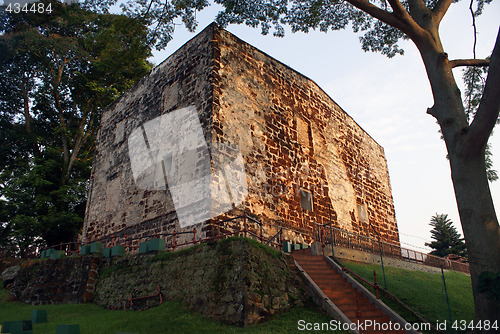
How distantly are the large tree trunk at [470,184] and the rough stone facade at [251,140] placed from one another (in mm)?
5868

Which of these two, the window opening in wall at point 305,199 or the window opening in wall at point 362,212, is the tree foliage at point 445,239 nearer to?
the window opening in wall at point 362,212

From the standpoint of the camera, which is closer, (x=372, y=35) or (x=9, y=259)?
(x=372, y=35)

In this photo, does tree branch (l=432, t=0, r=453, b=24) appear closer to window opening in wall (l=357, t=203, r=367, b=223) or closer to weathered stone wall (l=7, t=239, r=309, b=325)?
weathered stone wall (l=7, t=239, r=309, b=325)

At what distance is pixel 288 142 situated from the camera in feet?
44.7

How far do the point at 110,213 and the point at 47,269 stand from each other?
3396 mm

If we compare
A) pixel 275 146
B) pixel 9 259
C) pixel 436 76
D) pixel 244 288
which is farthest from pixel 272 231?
pixel 9 259

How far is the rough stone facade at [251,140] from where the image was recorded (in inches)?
457

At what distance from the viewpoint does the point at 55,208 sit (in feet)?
59.1

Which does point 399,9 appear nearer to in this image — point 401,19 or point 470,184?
point 401,19

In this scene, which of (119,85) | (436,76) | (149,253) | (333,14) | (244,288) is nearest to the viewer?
(244,288)

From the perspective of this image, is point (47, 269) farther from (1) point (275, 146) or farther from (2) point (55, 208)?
(1) point (275, 146)
